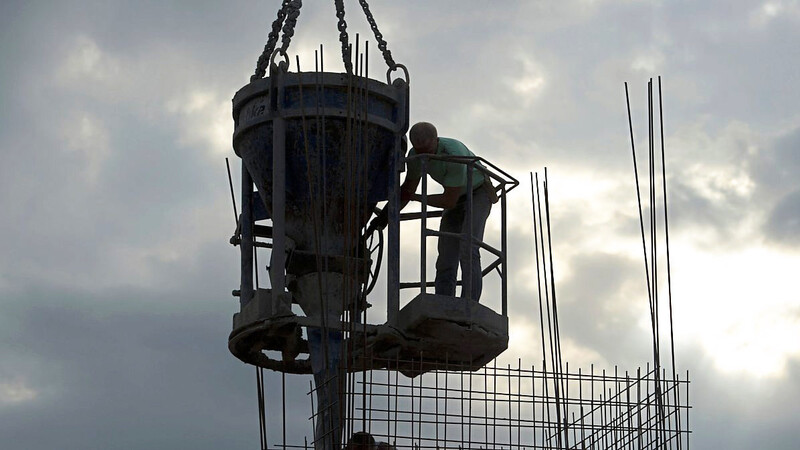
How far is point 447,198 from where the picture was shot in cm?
1984

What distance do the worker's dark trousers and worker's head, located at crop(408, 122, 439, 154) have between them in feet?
2.47

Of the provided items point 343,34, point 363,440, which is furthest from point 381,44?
point 363,440

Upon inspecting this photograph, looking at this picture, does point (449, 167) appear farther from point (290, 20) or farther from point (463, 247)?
point (290, 20)

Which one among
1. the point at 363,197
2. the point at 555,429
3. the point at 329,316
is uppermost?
the point at 363,197

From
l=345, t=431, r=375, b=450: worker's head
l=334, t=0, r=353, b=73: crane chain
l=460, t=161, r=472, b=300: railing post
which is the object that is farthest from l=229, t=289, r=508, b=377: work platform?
l=334, t=0, r=353, b=73: crane chain

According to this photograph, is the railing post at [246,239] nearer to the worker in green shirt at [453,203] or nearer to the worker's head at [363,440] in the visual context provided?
the worker in green shirt at [453,203]

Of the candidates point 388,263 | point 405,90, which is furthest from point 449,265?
point 405,90

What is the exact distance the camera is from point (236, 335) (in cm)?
1975

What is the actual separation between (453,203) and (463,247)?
65 cm

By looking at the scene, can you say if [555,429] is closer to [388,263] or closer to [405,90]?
[388,263]

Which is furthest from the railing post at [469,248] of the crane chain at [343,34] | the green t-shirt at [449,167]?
the crane chain at [343,34]

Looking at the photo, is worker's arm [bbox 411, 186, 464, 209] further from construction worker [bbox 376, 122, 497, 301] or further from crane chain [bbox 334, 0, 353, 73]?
crane chain [bbox 334, 0, 353, 73]

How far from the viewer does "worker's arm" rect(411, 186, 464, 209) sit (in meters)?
19.8

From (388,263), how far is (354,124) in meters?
1.82
